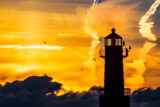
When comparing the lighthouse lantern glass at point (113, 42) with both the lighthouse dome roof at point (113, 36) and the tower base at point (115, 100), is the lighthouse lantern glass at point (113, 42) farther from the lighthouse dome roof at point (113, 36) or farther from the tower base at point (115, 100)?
the tower base at point (115, 100)

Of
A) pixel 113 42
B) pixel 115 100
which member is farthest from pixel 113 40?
pixel 115 100

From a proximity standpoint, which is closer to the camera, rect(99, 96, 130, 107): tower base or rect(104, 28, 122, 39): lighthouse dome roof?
rect(99, 96, 130, 107): tower base

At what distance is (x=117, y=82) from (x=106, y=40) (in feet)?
16.8

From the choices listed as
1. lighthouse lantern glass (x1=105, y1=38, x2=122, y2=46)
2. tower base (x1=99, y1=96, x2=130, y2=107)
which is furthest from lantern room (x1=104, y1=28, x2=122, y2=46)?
tower base (x1=99, y1=96, x2=130, y2=107)

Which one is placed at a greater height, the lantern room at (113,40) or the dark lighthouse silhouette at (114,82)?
the lantern room at (113,40)

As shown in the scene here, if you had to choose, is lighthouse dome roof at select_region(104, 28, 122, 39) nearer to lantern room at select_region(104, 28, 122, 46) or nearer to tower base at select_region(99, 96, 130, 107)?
lantern room at select_region(104, 28, 122, 46)

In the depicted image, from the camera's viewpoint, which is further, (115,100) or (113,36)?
(113,36)

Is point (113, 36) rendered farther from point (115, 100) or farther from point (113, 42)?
point (115, 100)

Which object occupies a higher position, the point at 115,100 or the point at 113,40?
the point at 113,40

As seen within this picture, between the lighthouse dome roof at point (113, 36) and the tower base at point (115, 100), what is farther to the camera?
the lighthouse dome roof at point (113, 36)

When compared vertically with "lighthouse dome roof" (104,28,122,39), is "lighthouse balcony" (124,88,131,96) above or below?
below

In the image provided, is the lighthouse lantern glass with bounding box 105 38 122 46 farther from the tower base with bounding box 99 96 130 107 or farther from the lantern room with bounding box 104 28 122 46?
the tower base with bounding box 99 96 130 107

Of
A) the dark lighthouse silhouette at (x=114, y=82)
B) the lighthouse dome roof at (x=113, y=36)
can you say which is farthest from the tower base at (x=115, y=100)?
the lighthouse dome roof at (x=113, y=36)

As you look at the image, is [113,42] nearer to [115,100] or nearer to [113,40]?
[113,40]
